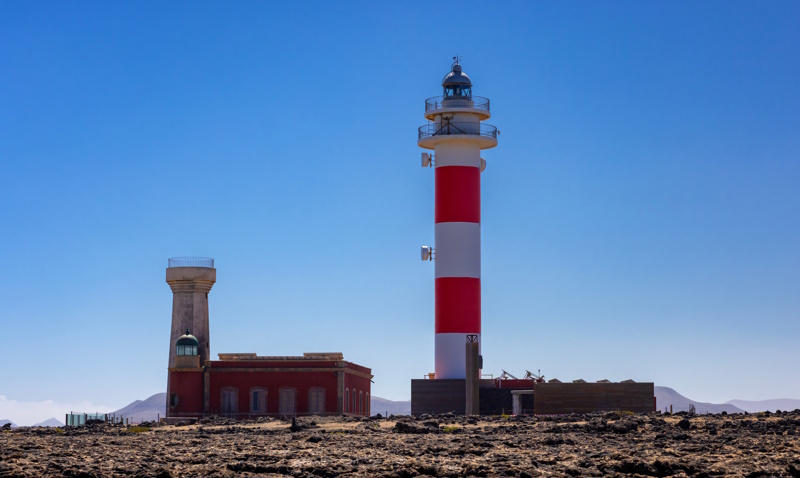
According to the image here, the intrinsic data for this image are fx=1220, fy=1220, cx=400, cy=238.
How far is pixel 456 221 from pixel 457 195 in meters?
1.22

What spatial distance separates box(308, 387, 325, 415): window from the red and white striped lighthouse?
8.58 meters

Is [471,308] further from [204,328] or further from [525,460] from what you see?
[525,460]

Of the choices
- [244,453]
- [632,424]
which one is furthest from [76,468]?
[632,424]

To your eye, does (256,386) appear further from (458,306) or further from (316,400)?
(458,306)

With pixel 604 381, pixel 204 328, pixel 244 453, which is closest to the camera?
pixel 244 453

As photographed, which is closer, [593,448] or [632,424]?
[593,448]

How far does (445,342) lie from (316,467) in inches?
1203

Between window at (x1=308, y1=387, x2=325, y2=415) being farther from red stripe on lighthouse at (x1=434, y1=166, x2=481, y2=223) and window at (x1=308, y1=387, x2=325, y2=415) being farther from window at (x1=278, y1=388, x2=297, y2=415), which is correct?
red stripe on lighthouse at (x1=434, y1=166, x2=481, y2=223)

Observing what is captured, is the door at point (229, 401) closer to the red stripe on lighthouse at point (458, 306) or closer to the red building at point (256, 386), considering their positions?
the red building at point (256, 386)

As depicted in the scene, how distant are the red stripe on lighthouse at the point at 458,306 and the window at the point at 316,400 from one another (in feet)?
30.0

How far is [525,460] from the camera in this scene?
2597cm

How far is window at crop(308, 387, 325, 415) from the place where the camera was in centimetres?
6198

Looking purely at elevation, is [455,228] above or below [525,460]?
above

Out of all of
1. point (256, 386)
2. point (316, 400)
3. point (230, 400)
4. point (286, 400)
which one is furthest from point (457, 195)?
point (230, 400)
